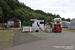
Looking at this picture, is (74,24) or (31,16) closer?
(74,24)

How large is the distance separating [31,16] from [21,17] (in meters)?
14.8

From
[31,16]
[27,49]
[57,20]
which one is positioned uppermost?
[31,16]

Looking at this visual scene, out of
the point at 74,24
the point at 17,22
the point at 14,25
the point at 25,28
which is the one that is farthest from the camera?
the point at 17,22

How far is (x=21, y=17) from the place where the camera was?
7156cm

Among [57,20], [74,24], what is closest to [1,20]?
[74,24]

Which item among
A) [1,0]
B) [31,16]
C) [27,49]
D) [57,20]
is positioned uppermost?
[1,0]

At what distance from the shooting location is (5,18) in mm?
68438

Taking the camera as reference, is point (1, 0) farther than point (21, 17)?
No

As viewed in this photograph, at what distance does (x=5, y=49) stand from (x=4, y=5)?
6115 centimetres

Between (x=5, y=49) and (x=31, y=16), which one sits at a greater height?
(x=31, y=16)

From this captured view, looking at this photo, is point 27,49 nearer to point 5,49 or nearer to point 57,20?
point 5,49

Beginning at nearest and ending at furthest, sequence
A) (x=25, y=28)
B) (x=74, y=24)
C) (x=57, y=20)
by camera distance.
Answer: (x=25, y=28), (x=57, y=20), (x=74, y=24)

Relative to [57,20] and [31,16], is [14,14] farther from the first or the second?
[57,20]

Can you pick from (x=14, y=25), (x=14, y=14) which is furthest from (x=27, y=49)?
(x=14, y=14)
